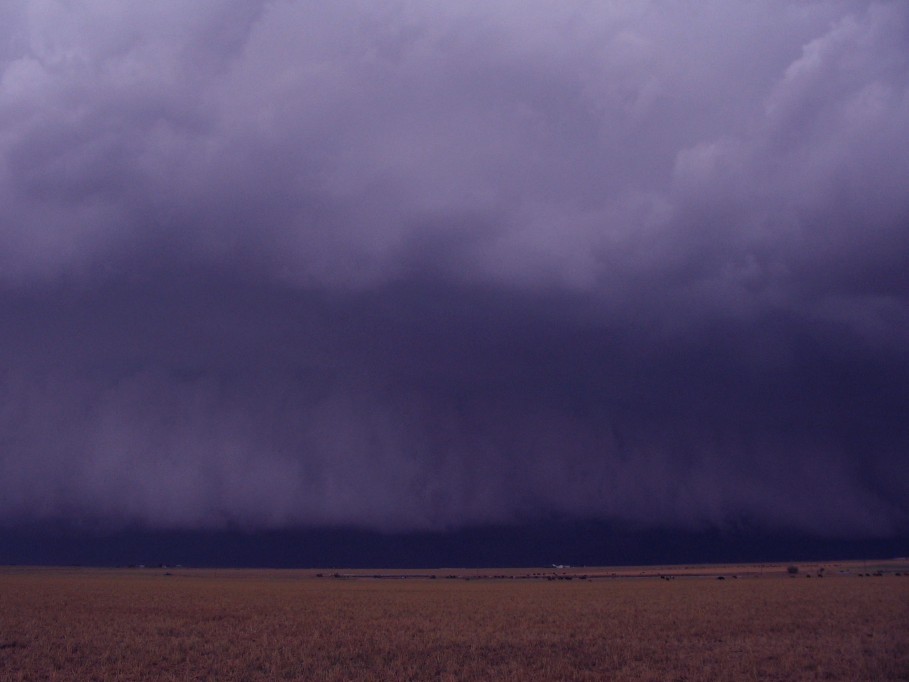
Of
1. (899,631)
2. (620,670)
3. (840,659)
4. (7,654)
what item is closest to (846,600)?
(899,631)

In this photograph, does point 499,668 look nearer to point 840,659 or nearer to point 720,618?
point 840,659

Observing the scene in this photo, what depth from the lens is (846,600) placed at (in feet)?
173

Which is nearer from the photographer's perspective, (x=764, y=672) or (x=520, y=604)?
(x=764, y=672)

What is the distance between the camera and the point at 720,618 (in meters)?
41.0

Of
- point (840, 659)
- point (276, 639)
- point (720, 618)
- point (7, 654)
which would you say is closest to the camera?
point (840, 659)

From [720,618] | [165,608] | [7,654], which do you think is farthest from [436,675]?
[165,608]

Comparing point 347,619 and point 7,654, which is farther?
point 347,619

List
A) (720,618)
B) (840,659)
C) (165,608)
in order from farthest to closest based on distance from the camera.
→ (165,608) < (720,618) < (840,659)

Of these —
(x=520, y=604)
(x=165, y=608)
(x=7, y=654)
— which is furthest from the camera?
(x=520, y=604)

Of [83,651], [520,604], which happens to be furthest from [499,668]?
Result: [520,604]

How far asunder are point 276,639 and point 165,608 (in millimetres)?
21076

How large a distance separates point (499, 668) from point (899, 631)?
1909 centimetres

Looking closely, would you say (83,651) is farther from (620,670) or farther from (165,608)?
(165,608)

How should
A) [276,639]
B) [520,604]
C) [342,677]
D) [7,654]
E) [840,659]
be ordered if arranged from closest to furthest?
1. [342,677]
2. [840,659]
3. [7,654]
4. [276,639]
5. [520,604]
